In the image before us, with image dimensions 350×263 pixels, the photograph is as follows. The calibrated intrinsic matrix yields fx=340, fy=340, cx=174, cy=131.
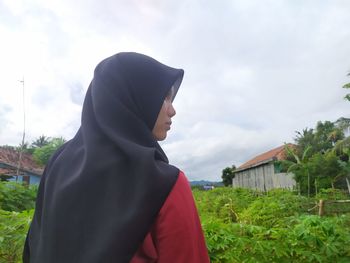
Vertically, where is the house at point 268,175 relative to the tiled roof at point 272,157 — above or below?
below

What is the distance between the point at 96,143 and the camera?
3.24 feet

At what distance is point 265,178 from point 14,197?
88.0 ft

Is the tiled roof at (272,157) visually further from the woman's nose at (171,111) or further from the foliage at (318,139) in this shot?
the woman's nose at (171,111)

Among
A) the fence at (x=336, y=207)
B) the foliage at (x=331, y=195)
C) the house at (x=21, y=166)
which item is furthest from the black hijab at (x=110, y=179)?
the house at (x=21, y=166)

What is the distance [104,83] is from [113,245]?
1.73ft

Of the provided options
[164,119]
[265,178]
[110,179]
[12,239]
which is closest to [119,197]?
[110,179]

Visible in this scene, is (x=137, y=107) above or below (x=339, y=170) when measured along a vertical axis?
below

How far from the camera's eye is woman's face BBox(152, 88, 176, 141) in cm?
116

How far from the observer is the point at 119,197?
0.90 metres

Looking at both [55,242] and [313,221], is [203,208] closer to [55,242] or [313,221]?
[313,221]

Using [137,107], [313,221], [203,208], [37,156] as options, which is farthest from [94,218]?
[37,156]

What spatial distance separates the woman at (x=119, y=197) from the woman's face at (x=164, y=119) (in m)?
0.05

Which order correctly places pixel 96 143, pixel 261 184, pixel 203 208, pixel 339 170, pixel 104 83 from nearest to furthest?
pixel 96 143 < pixel 104 83 < pixel 203 208 < pixel 339 170 < pixel 261 184

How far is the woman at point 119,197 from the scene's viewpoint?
0.86m
